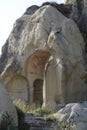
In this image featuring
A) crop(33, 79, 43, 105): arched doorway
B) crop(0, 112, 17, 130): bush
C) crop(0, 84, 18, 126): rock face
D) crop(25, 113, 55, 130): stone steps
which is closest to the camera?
crop(0, 112, 17, 130): bush

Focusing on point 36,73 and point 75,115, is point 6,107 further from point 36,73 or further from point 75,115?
point 36,73

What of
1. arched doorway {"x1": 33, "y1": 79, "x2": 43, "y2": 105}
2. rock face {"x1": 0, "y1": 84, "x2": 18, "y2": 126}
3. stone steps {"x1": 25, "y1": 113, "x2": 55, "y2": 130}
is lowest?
arched doorway {"x1": 33, "y1": 79, "x2": 43, "y2": 105}

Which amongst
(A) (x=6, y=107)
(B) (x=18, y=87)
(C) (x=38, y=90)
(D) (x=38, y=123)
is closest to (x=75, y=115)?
(D) (x=38, y=123)

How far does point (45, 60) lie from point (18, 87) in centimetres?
266

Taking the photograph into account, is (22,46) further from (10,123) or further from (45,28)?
(10,123)

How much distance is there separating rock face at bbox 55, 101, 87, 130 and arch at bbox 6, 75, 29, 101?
12.0 metres

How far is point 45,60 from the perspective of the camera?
102 ft

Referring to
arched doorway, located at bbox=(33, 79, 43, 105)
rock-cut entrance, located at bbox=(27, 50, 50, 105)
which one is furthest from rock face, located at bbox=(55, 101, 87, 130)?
arched doorway, located at bbox=(33, 79, 43, 105)

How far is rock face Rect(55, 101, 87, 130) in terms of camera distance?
18.1 m

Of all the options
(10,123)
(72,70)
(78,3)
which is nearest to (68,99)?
(72,70)

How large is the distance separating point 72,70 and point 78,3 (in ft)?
23.9

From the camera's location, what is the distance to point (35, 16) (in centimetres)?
3069

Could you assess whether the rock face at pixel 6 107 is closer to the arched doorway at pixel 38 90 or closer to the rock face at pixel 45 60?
the rock face at pixel 45 60

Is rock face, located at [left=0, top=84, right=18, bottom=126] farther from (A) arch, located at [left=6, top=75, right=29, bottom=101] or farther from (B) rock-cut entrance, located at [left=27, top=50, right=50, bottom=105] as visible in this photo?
(A) arch, located at [left=6, top=75, right=29, bottom=101]
